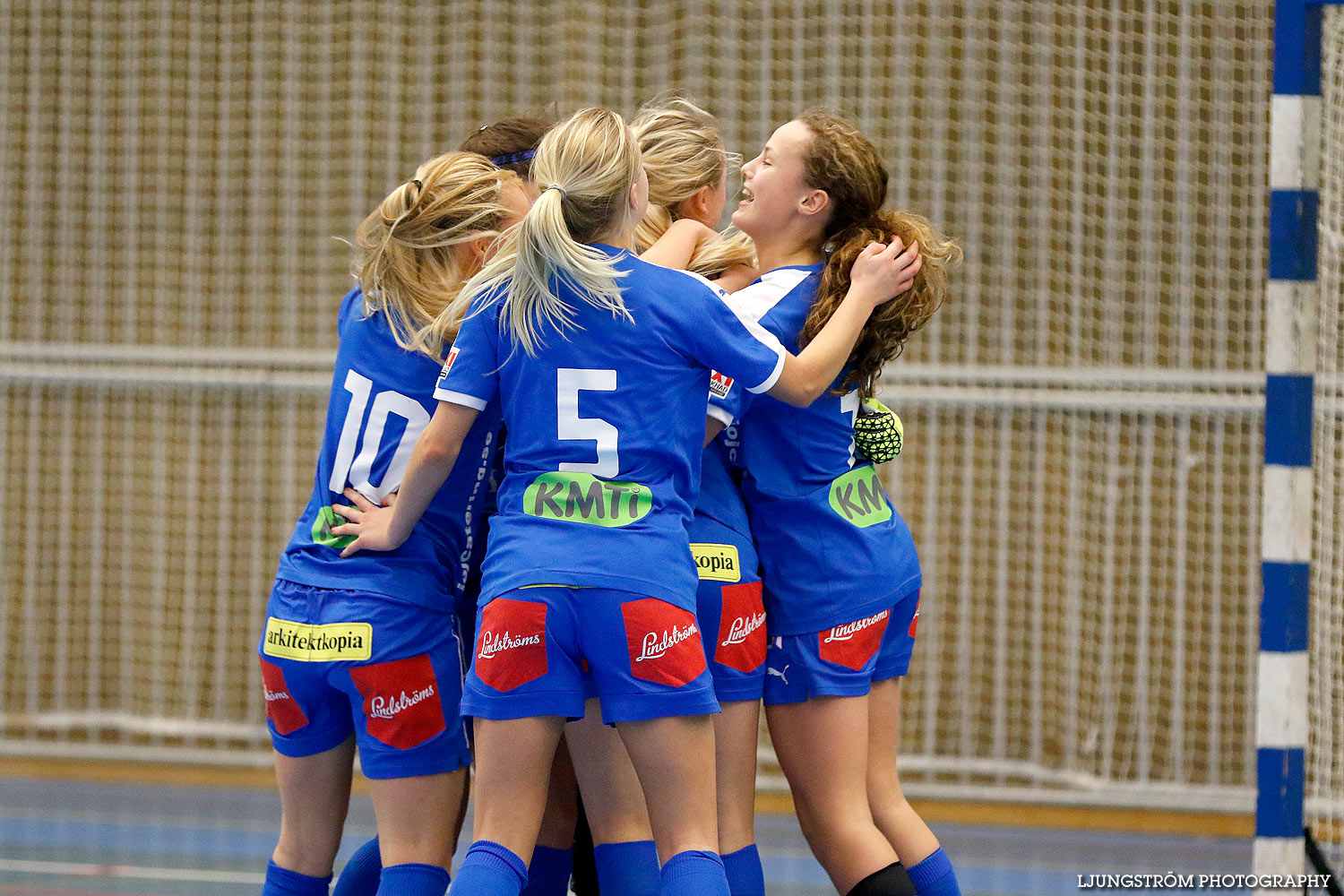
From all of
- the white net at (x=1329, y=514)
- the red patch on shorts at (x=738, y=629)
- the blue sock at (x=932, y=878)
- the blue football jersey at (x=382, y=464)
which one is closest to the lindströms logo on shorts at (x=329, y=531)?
the blue football jersey at (x=382, y=464)

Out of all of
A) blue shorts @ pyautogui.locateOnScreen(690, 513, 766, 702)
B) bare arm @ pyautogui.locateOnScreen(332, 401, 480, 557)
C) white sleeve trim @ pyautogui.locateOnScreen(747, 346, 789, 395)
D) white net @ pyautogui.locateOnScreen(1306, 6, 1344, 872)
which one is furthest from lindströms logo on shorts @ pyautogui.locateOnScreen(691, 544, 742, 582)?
white net @ pyautogui.locateOnScreen(1306, 6, 1344, 872)

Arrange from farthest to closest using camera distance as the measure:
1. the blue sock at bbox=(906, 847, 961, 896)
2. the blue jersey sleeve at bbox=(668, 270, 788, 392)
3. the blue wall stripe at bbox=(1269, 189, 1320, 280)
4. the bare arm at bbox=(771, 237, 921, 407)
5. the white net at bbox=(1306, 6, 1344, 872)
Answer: the white net at bbox=(1306, 6, 1344, 872), the blue wall stripe at bbox=(1269, 189, 1320, 280), the blue sock at bbox=(906, 847, 961, 896), the bare arm at bbox=(771, 237, 921, 407), the blue jersey sleeve at bbox=(668, 270, 788, 392)

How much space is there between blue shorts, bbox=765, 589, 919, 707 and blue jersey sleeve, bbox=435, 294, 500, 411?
2.39 ft

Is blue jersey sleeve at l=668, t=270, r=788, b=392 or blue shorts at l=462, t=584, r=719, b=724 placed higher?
blue jersey sleeve at l=668, t=270, r=788, b=392

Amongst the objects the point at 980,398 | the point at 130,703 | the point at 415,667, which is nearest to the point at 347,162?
the point at 130,703

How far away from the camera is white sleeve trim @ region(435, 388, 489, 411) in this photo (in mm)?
2055

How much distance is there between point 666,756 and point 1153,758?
3.36m

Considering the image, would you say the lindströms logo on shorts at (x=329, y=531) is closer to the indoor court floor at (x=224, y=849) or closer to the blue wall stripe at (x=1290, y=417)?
the indoor court floor at (x=224, y=849)

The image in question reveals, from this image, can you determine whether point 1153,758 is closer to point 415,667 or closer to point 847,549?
point 847,549

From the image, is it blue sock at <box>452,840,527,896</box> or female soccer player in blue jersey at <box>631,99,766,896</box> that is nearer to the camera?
blue sock at <box>452,840,527,896</box>

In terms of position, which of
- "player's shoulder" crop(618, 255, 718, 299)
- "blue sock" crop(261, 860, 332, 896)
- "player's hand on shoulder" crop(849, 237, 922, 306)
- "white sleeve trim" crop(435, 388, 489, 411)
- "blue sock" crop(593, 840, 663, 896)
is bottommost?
"blue sock" crop(261, 860, 332, 896)

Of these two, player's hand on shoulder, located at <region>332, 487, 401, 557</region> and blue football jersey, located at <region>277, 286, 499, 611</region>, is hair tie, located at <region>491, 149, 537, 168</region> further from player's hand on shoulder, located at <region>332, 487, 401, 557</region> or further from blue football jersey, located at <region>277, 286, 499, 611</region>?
player's hand on shoulder, located at <region>332, 487, 401, 557</region>

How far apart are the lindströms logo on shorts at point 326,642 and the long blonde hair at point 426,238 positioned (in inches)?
19.4

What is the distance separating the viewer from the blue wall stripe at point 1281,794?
8.43 ft
